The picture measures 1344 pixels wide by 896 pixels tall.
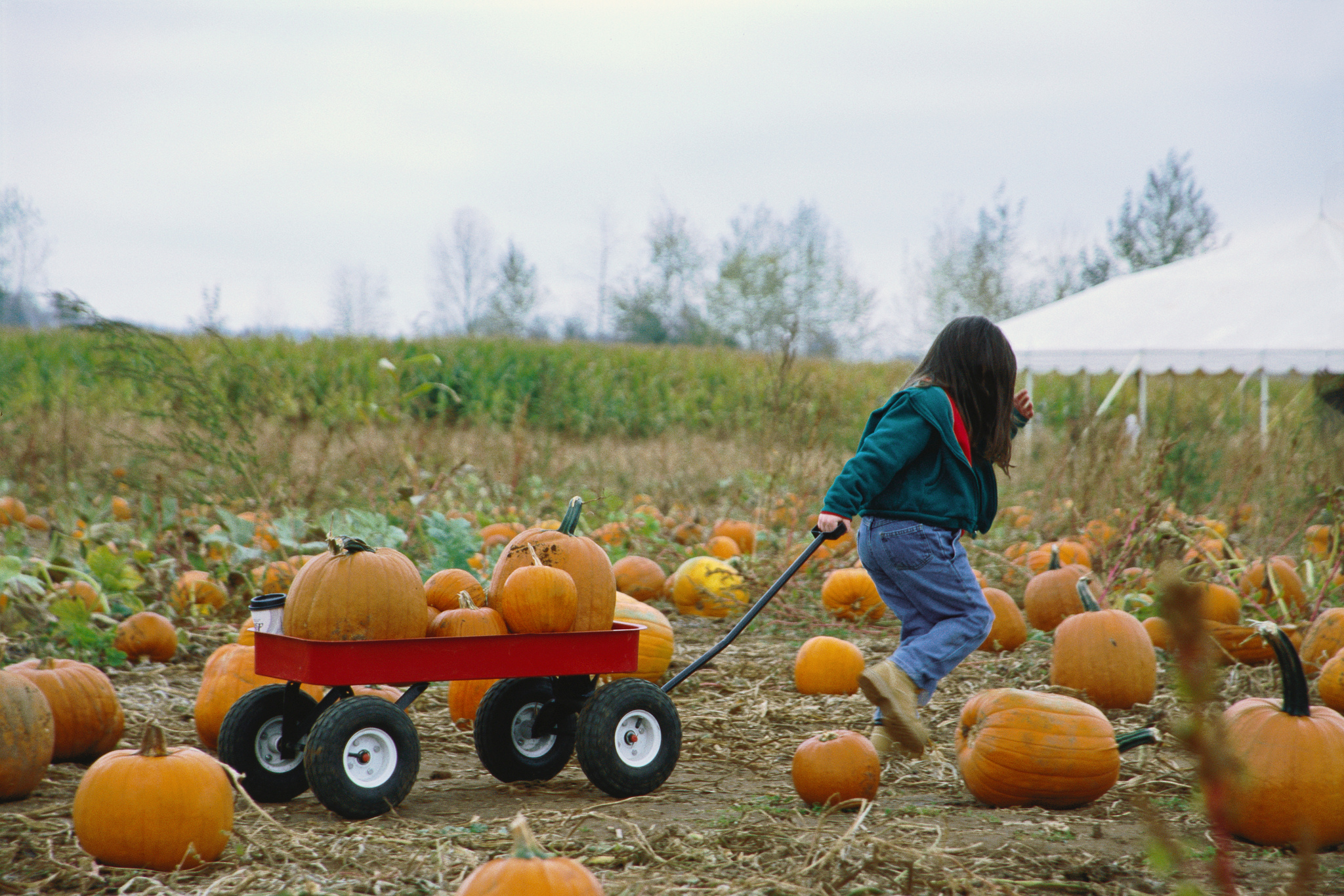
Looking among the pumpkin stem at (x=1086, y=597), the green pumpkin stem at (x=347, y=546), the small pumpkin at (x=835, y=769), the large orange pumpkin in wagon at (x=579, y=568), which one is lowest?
the small pumpkin at (x=835, y=769)

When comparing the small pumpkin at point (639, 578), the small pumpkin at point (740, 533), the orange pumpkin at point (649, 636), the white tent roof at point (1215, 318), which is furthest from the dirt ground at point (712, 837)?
the white tent roof at point (1215, 318)

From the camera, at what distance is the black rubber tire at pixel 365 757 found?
273cm

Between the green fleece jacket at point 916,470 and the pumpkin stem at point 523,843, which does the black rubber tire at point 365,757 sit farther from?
the green fleece jacket at point 916,470

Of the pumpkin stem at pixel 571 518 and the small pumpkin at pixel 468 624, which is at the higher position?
the pumpkin stem at pixel 571 518

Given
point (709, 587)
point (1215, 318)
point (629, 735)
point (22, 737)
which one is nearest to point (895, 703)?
point (629, 735)

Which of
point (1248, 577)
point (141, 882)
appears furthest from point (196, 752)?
point (1248, 577)

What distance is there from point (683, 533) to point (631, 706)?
13.6 feet

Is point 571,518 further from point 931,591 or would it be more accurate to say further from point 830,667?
point 830,667

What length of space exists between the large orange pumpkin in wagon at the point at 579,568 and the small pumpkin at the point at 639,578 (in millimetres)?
2419

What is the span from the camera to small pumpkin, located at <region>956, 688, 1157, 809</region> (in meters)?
2.84

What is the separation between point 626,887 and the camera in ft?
7.09

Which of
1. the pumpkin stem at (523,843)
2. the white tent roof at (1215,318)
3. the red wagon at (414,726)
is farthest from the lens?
the white tent roof at (1215,318)

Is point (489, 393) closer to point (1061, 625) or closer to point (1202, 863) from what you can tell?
point (1061, 625)

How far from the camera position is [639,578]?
19.1 feet
